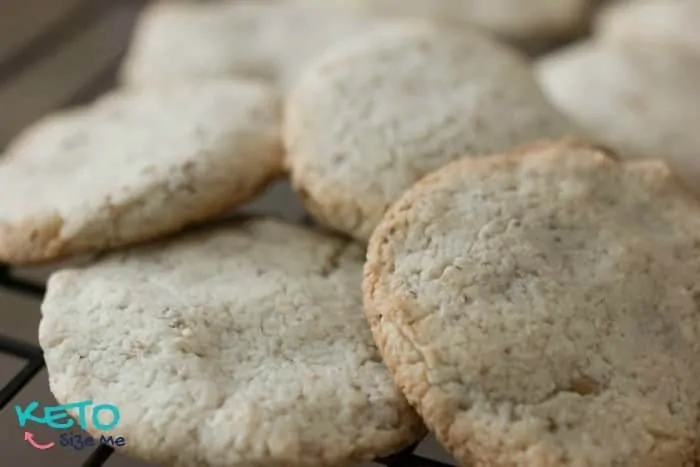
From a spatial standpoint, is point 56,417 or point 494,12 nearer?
point 56,417

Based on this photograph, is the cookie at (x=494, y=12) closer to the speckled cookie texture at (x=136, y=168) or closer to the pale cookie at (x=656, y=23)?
the pale cookie at (x=656, y=23)

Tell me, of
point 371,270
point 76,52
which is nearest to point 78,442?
point 371,270

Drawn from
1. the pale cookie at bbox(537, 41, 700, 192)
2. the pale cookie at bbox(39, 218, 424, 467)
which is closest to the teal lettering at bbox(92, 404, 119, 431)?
the pale cookie at bbox(39, 218, 424, 467)

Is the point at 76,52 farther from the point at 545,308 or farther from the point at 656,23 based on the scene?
the point at 545,308

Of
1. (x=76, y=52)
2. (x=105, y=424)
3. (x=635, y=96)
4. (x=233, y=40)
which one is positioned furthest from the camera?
(x=76, y=52)

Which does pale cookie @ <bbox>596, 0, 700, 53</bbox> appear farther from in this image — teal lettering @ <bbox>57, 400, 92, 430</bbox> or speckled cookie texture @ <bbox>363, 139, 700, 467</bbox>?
teal lettering @ <bbox>57, 400, 92, 430</bbox>

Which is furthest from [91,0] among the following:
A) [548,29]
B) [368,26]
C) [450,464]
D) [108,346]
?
[450,464]
